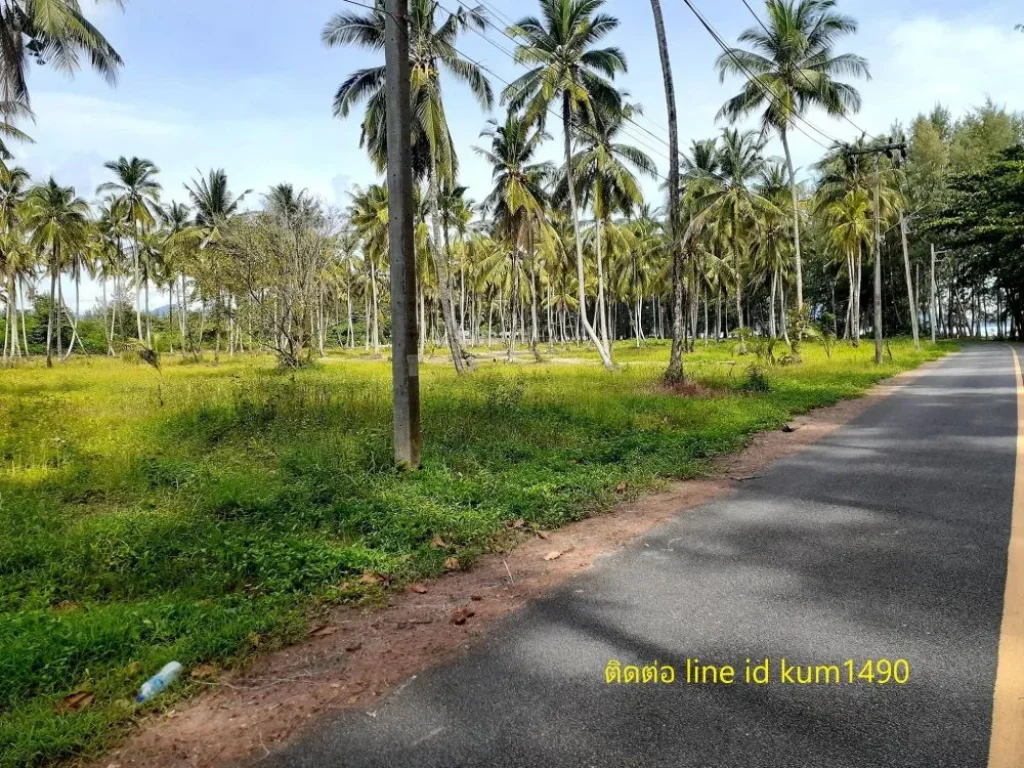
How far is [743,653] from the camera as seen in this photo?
3041 mm

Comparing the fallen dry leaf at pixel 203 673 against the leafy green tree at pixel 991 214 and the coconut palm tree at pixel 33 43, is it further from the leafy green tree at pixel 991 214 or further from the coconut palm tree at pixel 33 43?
the leafy green tree at pixel 991 214

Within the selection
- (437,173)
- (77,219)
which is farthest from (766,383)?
(77,219)

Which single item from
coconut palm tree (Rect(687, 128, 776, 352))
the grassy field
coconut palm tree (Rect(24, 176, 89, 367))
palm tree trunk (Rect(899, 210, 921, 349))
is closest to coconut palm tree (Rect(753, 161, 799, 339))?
coconut palm tree (Rect(687, 128, 776, 352))

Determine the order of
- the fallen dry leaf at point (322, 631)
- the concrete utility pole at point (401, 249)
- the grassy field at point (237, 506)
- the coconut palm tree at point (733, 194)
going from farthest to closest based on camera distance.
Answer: the coconut palm tree at point (733, 194) < the concrete utility pole at point (401, 249) < the fallen dry leaf at point (322, 631) < the grassy field at point (237, 506)

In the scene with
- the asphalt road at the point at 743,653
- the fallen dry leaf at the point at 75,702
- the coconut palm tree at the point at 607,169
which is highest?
the coconut palm tree at the point at 607,169

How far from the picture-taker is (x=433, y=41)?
66.2 ft

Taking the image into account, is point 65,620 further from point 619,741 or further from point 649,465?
point 649,465

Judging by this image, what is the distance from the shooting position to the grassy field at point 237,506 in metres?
3.32

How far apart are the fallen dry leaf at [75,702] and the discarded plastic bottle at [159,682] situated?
0.22m

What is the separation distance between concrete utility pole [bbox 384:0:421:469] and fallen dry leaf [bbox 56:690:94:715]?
413cm

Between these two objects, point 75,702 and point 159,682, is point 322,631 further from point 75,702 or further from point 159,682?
point 75,702

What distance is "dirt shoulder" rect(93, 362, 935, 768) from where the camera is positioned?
2.65 metres

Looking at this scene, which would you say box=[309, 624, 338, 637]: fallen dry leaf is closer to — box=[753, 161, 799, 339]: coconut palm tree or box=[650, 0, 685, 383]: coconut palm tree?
box=[650, 0, 685, 383]: coconut palm tree

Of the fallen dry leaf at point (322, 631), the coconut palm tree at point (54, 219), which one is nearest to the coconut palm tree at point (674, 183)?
the fallen dry leaf at point (322, 631)
